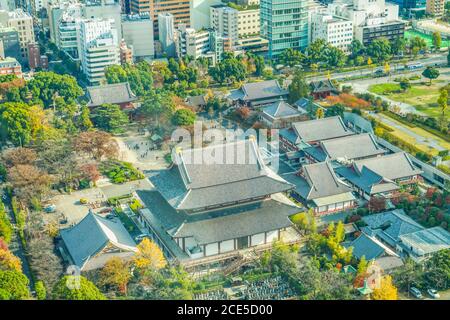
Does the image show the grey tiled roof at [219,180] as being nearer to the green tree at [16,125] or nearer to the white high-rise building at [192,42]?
the green tree at [16,125]

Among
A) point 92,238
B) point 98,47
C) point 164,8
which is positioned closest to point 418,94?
point 98,47

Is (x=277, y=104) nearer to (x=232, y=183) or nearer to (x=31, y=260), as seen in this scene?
(x=232, y=183)

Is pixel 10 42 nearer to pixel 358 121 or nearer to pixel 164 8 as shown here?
pixel 164 8

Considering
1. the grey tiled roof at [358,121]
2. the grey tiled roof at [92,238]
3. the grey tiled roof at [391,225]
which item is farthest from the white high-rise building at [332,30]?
the grey tiled roof at [92,238]

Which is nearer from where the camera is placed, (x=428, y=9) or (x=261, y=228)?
(x=261, y=228)

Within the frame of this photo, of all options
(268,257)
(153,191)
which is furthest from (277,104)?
(268,257)
